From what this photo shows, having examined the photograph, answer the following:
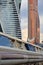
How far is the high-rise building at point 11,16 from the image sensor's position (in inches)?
3920

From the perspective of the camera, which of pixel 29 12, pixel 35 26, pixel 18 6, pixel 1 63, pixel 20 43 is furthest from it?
pixel 29 12

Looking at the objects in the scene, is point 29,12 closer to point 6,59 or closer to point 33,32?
point 33,32

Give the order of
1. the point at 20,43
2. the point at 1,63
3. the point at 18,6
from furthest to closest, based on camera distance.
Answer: the point at 18,6, the point at 20,43, the point at 1,63

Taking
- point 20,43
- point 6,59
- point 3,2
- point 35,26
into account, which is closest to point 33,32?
point 35,26

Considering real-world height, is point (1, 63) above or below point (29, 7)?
above

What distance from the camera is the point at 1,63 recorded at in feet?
12.5

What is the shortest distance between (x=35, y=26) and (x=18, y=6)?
14.1 metres

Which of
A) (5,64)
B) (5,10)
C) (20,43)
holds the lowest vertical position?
(5,10)

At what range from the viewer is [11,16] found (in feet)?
374

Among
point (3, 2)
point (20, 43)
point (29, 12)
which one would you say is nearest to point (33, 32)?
point (29, 12)

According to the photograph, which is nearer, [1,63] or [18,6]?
[1,63]

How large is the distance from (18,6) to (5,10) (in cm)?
1560

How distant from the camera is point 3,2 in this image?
110 m

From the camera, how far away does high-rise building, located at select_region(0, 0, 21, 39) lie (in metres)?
99.6
